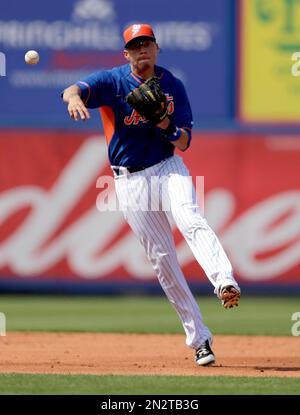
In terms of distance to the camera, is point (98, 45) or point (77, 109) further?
point (98, 45)

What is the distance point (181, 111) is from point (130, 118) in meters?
0.30

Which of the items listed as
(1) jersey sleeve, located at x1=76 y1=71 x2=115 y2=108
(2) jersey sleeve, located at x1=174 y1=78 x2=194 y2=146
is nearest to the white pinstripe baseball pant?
(2) jersey sleeve, located at x1=174 y1=78 x2=194 y2=146

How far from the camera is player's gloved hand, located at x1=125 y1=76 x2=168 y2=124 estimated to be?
247 inches

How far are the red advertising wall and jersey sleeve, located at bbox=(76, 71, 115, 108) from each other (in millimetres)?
4825

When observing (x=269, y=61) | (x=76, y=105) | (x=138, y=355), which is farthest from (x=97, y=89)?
(x=269, y=61)

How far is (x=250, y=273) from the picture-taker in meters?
11.4

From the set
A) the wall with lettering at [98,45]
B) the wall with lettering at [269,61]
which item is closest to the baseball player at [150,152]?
the wall with lettering at [98,45]

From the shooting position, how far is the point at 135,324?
32.2 ft

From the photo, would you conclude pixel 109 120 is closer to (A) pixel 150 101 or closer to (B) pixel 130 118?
(B) pixel 130 118

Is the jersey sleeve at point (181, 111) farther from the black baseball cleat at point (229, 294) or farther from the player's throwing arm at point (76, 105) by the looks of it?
the black baseball cleat at point (229, 294)

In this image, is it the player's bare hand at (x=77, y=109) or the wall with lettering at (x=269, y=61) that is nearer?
the player's bare hand at (x=77, y=109)

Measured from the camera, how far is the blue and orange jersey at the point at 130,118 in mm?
6625

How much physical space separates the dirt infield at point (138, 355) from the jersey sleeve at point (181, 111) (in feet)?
4.51

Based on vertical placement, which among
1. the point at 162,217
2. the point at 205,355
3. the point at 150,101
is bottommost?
the point at 205,355
